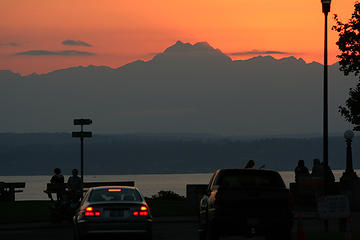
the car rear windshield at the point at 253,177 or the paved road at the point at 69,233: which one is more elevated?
the car rear windshield at the point at 253,177

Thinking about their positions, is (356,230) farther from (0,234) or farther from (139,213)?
(0,234)

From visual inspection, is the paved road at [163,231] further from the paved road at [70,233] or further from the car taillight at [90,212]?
the car taillight at [90,212]

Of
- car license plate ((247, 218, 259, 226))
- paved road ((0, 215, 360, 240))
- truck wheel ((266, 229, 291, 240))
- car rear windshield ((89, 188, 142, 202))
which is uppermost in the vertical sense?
car rear windshield ((89, 188, 142, 202))

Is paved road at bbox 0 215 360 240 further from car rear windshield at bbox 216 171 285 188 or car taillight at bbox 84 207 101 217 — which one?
car taillight at bbox 84 207 101 217

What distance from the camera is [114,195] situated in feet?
69.2

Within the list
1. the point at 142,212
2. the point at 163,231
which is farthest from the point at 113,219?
the point at 163,231

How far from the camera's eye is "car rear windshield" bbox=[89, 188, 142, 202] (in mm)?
20703

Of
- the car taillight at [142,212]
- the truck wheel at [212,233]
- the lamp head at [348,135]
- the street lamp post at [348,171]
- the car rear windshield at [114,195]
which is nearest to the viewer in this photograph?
the truck wheel at [212,233]

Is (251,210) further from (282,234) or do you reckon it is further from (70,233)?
(70,233)

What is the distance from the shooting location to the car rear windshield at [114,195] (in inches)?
815

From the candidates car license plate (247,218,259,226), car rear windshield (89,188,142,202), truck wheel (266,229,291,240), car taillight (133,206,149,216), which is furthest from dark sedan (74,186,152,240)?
truck wheel (266,229,291,240)

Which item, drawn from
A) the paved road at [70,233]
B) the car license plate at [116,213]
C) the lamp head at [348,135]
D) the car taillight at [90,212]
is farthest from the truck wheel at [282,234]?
the lamp head at [348,135]

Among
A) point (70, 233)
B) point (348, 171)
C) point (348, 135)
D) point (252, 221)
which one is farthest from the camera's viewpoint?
point (348, 135)

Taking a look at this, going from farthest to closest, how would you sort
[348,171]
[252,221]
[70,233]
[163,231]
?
1. [348,171]
2. [163,231]
3. [70,233]
4. [252,221]
